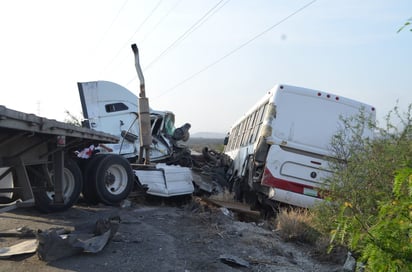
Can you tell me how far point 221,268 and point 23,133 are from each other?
10.4 feet

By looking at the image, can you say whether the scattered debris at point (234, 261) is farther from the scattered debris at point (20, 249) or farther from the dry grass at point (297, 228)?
the scattered debris at point (20, 249)

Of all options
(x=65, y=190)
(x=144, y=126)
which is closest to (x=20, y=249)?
(x=65, y=190)

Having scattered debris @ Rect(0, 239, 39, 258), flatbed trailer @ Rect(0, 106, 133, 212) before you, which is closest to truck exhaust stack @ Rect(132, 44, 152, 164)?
flatbed trailer @ Rect(0, 106, 133, 212)

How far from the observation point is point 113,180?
10281mm

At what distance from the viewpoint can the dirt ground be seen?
5.52 metres

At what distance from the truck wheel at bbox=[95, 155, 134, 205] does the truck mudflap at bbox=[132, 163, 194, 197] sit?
0.71m

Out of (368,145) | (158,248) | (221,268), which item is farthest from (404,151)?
(158,248)

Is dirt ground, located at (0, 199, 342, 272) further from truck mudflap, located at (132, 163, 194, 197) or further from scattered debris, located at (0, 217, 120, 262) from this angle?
truck mudflap, located at (132, 163, 194, 197)

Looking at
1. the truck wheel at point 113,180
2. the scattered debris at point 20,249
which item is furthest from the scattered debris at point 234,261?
the truck wheel at point 113,180

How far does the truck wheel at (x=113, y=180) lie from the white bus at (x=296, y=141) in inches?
104

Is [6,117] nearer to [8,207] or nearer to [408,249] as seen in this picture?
[8,207]

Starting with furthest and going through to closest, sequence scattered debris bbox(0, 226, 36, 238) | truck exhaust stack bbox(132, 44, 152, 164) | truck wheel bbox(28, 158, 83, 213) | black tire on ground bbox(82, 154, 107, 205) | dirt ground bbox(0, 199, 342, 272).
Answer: truck exhaust stack bbox(132, 44, 152, 164) < black tire on ground bbox(82, 154, 107, 205) < truck wheel bbox(28, 158, 83, 213) < scattered debris bbox(0, 226, 36, 238) < dirt ground bbox(0, 199, 342, 272)

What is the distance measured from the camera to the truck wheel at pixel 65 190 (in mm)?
8445

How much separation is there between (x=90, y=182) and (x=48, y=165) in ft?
4.74
